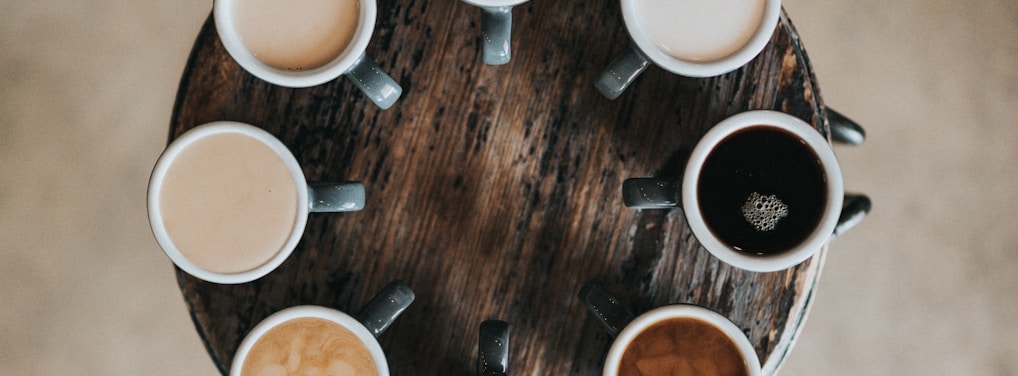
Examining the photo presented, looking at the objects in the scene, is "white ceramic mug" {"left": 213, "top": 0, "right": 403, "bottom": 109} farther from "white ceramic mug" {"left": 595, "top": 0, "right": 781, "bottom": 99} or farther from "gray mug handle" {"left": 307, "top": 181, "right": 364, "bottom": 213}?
"white ceramic mug" {"left": 595, "top": 0, "right": 781, "bottom": 99}

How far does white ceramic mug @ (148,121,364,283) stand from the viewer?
714mm

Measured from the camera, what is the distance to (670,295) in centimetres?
81

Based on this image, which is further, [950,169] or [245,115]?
[950,169]

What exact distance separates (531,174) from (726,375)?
1.07 feet

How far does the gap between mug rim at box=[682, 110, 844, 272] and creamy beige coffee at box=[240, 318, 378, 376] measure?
40 centimetres

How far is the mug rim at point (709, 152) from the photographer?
686 mm

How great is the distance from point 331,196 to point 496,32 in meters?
0.26

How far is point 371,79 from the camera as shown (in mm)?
737

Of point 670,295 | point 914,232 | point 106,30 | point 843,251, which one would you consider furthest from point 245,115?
point 914,232

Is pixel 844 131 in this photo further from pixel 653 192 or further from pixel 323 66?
pixel 323 66

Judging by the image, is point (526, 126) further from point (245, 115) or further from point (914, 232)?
point (914, 232)

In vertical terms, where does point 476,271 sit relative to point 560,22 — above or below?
below

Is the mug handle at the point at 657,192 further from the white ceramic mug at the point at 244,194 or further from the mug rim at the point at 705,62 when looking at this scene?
the white ceramic mug at the point at 244,194

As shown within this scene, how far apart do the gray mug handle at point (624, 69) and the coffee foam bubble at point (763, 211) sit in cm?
21
